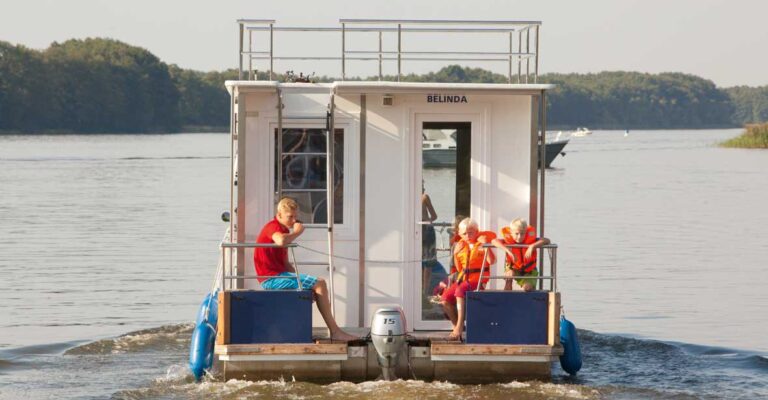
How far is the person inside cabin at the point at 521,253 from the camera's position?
39.2 feet

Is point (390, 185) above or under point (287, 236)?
above

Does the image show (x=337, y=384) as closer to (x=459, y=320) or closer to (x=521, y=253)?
(x=459, y=320)

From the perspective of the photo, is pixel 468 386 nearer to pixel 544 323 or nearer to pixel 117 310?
pixel 544 323

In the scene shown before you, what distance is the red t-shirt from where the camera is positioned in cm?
1191

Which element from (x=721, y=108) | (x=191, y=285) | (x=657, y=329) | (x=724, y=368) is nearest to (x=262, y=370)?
(x=724, y=368)

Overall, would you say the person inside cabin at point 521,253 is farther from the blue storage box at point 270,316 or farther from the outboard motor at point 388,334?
the blue storage box at point 270,316

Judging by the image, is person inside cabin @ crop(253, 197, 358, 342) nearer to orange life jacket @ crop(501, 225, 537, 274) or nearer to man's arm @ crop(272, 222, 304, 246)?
man's arm @ crop(272, 222, 304, 246)

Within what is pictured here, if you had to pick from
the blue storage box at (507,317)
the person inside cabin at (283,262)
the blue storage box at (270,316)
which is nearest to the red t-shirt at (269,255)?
the person inside cabin at (283,262)

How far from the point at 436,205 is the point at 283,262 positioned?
1661 mm

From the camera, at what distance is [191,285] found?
819 inches

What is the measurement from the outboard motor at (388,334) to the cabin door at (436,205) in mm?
972

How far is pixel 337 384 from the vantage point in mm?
11891

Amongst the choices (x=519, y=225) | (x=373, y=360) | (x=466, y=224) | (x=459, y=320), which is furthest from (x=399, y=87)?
(x=373, y=360)

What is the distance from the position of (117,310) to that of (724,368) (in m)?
8.56
